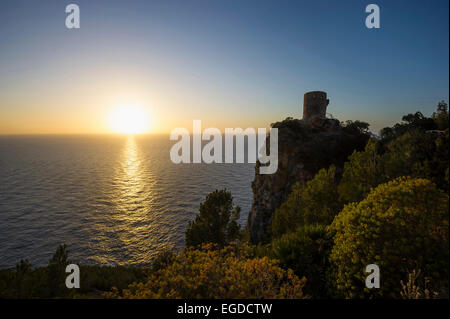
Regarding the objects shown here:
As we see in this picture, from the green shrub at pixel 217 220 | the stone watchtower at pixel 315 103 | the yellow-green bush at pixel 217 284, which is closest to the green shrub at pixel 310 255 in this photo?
the yellow-green bush at pixel 217 284

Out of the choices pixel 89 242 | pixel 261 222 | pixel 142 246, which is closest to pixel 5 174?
pixel 89 242

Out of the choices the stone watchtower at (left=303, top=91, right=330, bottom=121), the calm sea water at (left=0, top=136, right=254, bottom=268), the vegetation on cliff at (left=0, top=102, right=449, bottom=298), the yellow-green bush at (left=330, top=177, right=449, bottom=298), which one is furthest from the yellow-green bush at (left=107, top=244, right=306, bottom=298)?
the stone watchtower at (left=303, top=91, right=330, bottom=121)

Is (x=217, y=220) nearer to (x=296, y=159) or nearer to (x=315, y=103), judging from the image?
(x=296, y=159)

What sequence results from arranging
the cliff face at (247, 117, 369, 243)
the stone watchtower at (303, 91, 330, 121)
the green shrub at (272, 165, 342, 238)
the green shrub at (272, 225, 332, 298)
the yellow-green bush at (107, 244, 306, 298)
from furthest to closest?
the stone watchtower at (303, 91, 330, 121)
the cliff face at (247, 117, 369, 243)
the green shrub at (272, 165, 342, 238)
the green shrub at (272, 225, 332, 298)
the yellow-green bush at (107, 244, 306, 298)

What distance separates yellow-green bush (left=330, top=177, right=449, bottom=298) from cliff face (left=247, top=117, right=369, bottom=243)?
21.3m

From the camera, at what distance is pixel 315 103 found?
43688mm

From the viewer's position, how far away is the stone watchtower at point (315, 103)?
4356 centimetres

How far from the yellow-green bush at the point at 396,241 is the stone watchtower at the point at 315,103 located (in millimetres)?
38443

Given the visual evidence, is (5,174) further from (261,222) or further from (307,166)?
(307,166)

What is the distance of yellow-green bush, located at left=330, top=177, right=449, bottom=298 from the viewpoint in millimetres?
6906

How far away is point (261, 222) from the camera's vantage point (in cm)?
3334

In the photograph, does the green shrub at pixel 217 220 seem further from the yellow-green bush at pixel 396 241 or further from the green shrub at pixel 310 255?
the yellow-green bush at pixel 396 241

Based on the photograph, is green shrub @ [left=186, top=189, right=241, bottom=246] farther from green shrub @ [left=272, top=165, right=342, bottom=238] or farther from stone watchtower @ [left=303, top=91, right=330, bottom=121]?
stone watchtower @ [left=303, top=91, right=330, bottom=121]
